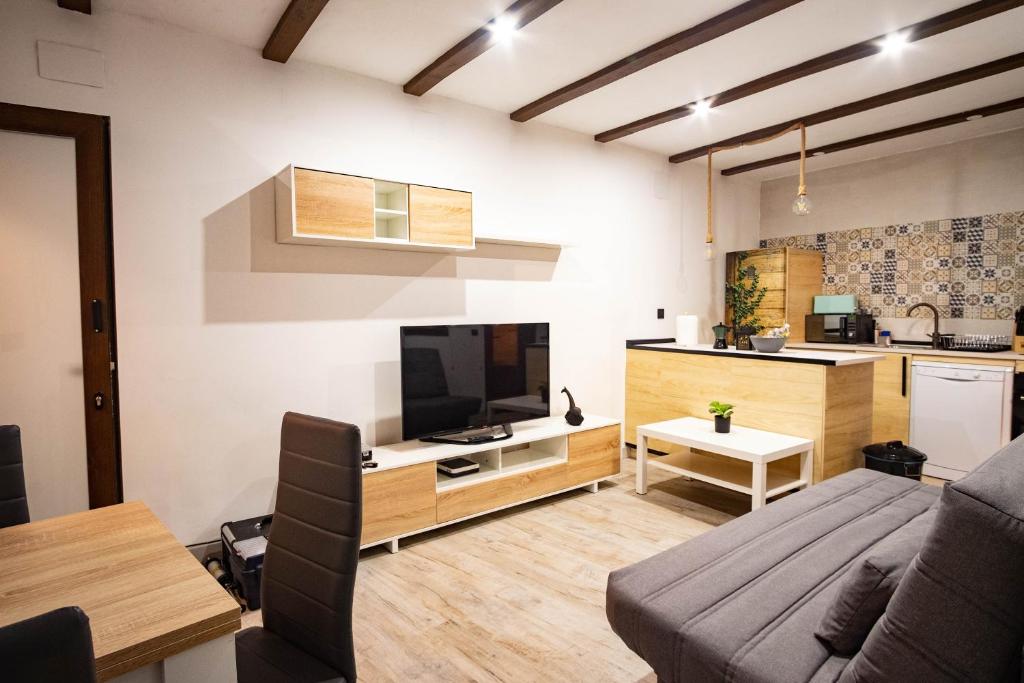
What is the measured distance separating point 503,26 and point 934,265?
446 cm

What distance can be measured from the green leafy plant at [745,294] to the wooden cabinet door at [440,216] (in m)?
3.38

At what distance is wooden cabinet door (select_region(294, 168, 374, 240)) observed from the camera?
293 cm

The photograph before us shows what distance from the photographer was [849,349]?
502cm

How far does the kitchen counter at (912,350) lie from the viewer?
4.14m

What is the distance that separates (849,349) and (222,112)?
16.8 ft

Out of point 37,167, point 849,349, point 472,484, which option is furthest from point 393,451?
point 849,349

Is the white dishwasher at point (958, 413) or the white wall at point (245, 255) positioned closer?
the white wall at point (245, 255)

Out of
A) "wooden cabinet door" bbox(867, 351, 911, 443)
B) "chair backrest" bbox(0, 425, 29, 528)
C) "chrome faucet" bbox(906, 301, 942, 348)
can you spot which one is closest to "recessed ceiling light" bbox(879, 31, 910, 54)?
"wooden cabinet door" bbox(867, 351, 911, 443)

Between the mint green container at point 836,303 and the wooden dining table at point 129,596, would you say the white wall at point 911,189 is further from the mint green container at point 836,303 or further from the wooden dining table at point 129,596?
the wooden dining table at point 129,596

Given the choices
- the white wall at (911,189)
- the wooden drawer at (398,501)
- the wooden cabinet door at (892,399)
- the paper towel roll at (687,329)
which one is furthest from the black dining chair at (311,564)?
the white wall at (911,189)

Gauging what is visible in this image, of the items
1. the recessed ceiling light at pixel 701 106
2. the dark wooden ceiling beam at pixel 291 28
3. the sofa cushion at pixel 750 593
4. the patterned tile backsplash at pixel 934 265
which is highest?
the recessed ceiling light at pixel 701 106

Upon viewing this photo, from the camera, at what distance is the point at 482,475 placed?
3541mm

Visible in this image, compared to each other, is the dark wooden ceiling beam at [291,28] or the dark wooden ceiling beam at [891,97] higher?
the dark wooden ceiling beam at [891,97]

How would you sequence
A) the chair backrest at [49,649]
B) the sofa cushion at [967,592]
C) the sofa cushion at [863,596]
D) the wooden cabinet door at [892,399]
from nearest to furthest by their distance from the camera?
the chair backrest at [49,649] < the sofa cushion at [967,592] < the sofa cushion at [863,596] < the wooden cabinet door at [892,399]
